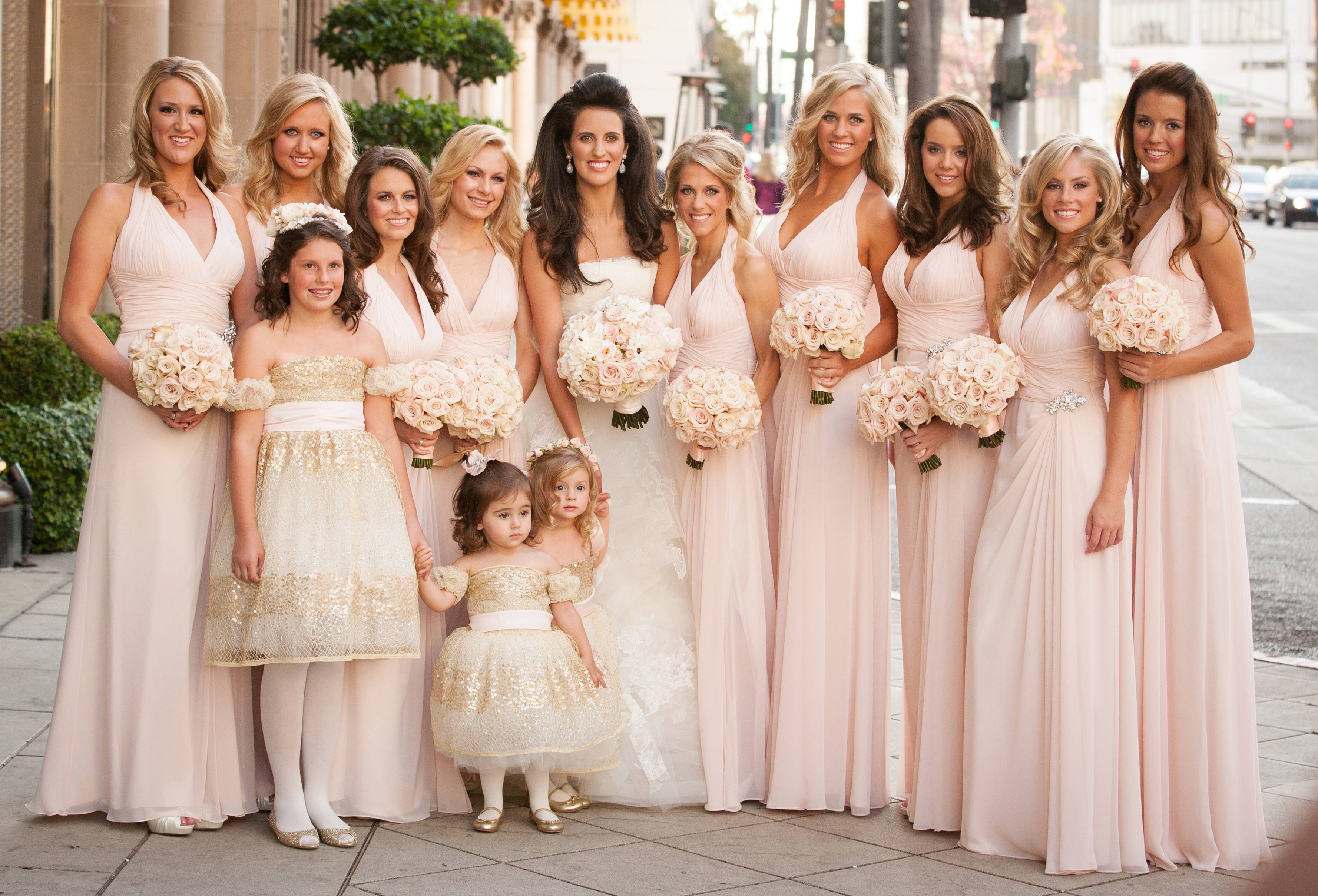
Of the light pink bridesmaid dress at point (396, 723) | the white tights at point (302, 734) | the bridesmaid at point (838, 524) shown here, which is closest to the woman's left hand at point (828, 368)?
the bridesmaid at point (838, 524)

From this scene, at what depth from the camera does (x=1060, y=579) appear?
4.98m

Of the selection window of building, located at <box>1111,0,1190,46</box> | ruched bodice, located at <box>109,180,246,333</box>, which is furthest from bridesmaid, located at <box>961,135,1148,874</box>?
window of building, located at <box>1111,0,1190,46</box>

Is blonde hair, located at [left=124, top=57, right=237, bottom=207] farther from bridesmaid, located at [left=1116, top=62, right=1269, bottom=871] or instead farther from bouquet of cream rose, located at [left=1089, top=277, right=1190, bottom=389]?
bridesmaid, located at [left=1116, top=62, right=1269, bottom=871]

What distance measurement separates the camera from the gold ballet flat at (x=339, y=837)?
4.96 m

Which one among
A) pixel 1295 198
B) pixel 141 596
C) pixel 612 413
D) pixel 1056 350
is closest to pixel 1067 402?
pixel 1056 350

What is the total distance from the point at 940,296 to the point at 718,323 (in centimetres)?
88

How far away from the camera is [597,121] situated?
5.67 m

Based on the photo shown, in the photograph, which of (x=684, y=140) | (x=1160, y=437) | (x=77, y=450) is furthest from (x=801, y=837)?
(x=77, y=450)

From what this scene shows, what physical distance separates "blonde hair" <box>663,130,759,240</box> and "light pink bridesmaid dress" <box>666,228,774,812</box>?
125mm

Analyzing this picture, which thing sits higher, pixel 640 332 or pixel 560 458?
pixel 640 332

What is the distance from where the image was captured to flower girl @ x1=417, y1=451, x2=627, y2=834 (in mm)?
5004

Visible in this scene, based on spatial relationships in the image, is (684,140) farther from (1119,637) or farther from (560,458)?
(1119,637)

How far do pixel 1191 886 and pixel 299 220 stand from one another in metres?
3.83

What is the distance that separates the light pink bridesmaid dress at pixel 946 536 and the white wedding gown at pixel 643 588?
2.94 feet
